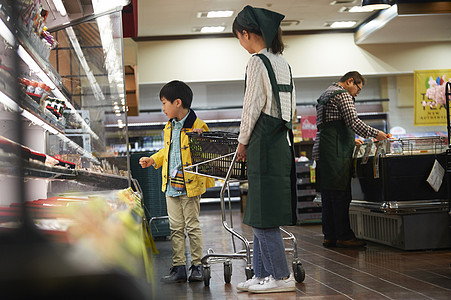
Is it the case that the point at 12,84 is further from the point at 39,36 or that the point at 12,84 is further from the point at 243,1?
the point at 243,1

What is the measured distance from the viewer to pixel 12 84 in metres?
0.82

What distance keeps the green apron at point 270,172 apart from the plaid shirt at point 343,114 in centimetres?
198

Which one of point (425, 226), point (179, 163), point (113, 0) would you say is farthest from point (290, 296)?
point (425, 226)

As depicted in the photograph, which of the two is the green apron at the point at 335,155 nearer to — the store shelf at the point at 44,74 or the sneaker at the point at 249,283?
the sneaker at the point at 249,283

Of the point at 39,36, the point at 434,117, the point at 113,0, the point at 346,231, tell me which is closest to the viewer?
the point at 39,36

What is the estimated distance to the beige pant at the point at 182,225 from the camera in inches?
144

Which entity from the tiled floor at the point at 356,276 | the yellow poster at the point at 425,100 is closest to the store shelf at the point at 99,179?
the tiled floor at the point at 356,276

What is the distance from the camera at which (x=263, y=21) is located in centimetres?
306

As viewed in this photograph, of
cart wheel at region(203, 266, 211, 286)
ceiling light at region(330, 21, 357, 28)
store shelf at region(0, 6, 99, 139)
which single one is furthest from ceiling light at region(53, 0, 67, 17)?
ceiling light at region(330, 21, 357, 28)

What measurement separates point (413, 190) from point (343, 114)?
0.89 metres

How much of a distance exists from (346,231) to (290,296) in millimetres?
2115

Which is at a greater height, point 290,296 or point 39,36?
point 39,36

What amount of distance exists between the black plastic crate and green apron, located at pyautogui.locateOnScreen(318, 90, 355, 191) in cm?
179

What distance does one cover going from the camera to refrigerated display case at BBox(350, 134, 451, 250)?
4.67m
